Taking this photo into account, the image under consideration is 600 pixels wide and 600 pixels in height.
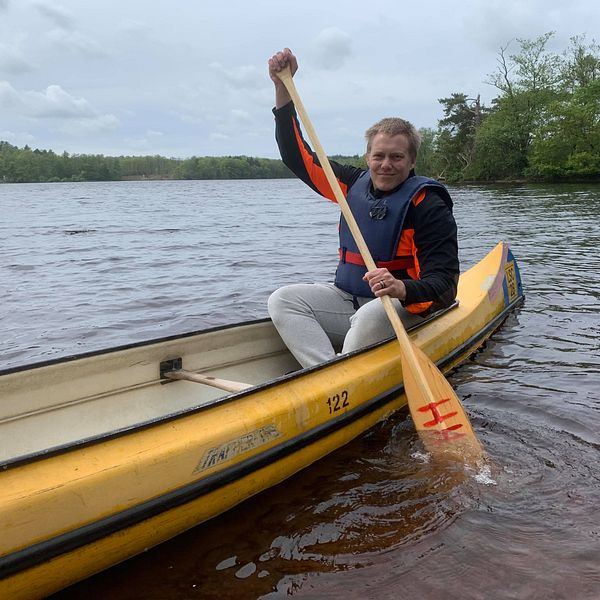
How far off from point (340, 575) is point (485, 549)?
688mm

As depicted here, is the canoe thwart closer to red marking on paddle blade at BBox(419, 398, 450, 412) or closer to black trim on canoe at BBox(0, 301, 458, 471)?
black trim on canoe at BBox(0, 301, 458, 471)

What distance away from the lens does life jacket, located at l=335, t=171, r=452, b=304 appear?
13.5 ft

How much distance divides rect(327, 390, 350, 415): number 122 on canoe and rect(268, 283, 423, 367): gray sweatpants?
484 millimetres

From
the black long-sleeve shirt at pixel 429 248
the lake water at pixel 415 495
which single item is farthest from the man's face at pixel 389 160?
the lake water at pixel 415 495

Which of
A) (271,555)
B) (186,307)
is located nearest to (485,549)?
(271,555)

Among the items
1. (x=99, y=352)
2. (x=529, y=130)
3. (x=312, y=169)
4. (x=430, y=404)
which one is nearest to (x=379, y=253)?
(x=312, y=169)

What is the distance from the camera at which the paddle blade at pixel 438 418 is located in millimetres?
3680

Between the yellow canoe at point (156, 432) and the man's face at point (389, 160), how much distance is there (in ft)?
3.56

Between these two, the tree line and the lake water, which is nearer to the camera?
the lake water

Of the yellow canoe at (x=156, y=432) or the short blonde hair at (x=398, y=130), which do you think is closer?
the yellow canoe at (x=156, y=432)

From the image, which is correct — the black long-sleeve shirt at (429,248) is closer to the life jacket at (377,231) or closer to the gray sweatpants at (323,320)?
the life jacket at (377,231)

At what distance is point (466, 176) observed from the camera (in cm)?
4647

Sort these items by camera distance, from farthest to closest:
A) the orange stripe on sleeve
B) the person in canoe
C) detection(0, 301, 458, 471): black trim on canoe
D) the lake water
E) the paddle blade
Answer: the orange stripe on sleeve
the person in canoe
the paddle blade
the lake water
detection(0, 301, 458, 471): black trim on canoe

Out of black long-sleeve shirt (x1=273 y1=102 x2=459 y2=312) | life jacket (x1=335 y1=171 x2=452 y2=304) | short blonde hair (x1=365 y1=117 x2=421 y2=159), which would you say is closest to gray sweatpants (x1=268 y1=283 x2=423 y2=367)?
Result: life jacket (x1=335 y1=171 x2=452 y2=304)
